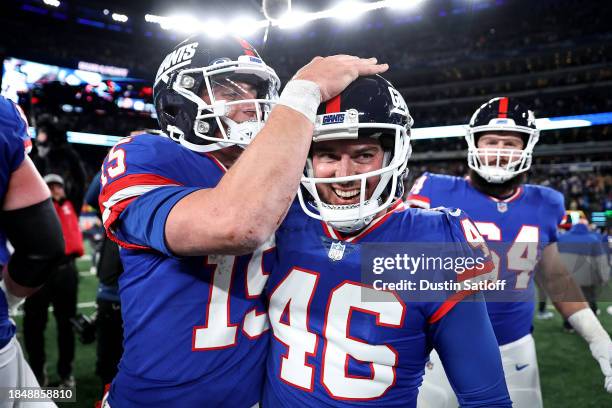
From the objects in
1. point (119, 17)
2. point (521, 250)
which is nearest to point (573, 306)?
point (521, 250)

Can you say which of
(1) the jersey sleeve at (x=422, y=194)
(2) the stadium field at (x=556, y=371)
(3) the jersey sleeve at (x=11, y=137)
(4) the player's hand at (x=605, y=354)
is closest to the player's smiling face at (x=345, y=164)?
(3) the jersey sleeve at (x=11, y=137)

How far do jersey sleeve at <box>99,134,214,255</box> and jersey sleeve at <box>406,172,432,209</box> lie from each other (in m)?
1.64

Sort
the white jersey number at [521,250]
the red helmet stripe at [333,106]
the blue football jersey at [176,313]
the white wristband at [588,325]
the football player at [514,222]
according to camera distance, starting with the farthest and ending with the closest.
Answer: the white jersey number at [521,250]
the football player at [514,222]
the white wristband at [588,325]
the red helmet stripe at [333,106]
the blue football jersey at [176,313]

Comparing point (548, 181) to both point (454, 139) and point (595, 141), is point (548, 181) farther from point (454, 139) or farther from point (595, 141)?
point (454, 139)

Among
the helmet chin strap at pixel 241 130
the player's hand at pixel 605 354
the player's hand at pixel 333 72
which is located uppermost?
the player's hand at pixel 333 72

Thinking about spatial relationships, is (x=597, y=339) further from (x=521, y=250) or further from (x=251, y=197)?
(x=251, y=197)

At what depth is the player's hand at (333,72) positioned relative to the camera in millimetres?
1242

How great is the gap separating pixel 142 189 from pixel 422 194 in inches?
78.3

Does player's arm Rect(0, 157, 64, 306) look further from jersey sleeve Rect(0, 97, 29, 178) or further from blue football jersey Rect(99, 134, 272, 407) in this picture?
blue football jersey Rect(99, 134, 272, 407)

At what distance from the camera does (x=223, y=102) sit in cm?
155

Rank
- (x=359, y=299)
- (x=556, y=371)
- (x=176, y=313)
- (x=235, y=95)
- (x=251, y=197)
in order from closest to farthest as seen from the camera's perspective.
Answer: (x=251, y=197) → (x=176, y=313) → (x=359, y=299) → (x=235, y=95) → (x=556, y=371)

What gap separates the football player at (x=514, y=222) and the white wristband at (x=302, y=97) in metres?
1.74

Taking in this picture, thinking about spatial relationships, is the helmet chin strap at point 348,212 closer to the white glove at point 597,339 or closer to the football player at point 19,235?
the football player at point 19,235

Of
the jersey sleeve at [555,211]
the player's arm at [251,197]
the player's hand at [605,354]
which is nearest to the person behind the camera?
the player's arm at [251,197]
